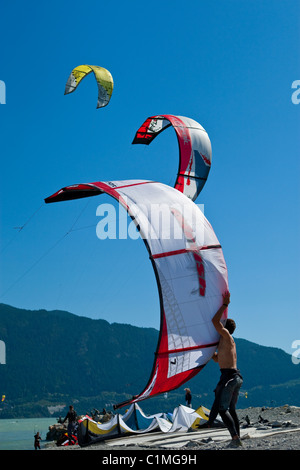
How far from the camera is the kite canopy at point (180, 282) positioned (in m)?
10.4

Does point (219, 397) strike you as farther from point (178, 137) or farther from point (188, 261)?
point (178, 137)

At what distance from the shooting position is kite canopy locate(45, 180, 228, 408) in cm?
1036

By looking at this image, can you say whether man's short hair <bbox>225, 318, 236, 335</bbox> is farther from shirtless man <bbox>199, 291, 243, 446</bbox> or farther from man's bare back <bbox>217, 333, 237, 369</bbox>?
man's bare back <bbox>217, 333, 237, 369</bbox>

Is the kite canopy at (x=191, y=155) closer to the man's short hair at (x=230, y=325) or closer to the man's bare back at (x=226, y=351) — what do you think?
the man's short hair at (x=230, y=325)

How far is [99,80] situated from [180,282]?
14018 millimetres

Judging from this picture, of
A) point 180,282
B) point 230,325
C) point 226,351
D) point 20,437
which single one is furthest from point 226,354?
point 20,437

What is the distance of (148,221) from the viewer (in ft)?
36.4

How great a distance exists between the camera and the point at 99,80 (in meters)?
22.4

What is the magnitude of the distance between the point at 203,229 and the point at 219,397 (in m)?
3.69

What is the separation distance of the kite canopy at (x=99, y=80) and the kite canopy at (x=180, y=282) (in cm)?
1179

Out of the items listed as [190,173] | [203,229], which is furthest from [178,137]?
[203,229]

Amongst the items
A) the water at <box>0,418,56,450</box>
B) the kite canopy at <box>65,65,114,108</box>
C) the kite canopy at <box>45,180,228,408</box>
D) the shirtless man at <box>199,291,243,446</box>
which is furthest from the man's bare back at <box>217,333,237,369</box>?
the water at <box>0,418,56,450</box>

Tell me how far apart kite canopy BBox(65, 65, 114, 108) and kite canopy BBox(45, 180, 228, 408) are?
11.8 metres

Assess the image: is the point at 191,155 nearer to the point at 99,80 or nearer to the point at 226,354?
the point at 99,80
